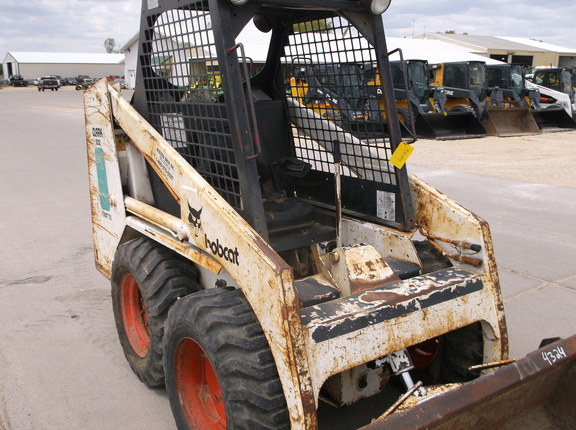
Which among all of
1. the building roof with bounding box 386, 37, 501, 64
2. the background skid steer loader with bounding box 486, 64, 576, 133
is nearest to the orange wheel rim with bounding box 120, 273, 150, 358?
the background skid steer loader with bounding box 486, 64, 576, 133

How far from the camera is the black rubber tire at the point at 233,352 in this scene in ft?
7.32

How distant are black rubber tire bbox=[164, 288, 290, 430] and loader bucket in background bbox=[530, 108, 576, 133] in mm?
17305

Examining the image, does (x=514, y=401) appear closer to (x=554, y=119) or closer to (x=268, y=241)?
(x=268, y=241)

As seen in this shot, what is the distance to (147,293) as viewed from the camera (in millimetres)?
3154

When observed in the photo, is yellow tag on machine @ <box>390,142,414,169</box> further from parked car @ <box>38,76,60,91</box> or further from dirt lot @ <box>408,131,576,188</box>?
parked car @ <box>38,76,60,91</box>

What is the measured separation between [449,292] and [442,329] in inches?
6.6

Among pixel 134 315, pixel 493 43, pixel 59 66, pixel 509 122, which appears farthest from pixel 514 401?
pixel 59 66

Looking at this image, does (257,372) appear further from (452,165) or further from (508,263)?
(452,165)

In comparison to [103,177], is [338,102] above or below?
above

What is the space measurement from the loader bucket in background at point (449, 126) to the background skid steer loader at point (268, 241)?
12269mm

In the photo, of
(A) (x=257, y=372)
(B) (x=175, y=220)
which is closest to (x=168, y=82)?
(B) (x=175, y=220)

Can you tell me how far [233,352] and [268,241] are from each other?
61cm

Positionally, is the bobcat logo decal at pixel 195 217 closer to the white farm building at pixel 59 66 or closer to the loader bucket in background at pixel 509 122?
the loader bucket in background at pixel 509 122

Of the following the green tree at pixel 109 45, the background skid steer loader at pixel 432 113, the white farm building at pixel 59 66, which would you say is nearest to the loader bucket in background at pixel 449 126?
the background skid steer loader at pixel 432 113
